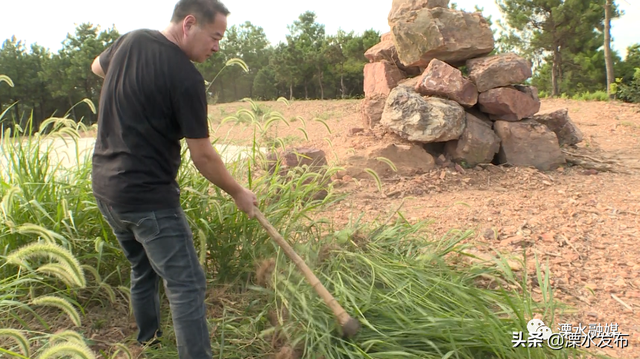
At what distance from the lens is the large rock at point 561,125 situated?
593cm

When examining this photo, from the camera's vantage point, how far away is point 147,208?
1.80 meters

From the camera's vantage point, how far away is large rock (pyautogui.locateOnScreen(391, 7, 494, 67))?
5547 mm

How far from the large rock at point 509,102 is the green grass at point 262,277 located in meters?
3.10

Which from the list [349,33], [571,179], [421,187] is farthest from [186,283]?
[349,33]

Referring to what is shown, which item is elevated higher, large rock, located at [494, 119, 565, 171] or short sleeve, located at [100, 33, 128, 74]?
short sleeve, located at [100, 33, 128, 74]

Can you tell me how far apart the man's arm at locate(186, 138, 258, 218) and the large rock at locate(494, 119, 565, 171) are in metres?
4.17

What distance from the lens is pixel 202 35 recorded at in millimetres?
1812

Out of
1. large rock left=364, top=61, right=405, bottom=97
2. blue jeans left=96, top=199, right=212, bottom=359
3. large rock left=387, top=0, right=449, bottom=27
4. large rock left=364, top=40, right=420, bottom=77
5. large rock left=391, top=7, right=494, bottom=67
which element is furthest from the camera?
large rock left=364, top=40, right=420, bottom=77

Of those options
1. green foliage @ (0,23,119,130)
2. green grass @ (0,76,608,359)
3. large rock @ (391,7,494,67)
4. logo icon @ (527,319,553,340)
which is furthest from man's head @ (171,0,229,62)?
green foliage @ (0,23,119,130)

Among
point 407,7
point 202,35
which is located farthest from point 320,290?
point 407,7

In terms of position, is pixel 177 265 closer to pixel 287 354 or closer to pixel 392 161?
pixel 287 354

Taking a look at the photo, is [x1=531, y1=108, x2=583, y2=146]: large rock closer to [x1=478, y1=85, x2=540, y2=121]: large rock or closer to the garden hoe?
[x1=478, y1=85, x2=540, y2=121]: large rock

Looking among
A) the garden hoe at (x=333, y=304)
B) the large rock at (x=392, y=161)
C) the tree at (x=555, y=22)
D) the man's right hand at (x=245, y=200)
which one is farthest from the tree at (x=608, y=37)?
the man's right hand at (x=245, y=200)

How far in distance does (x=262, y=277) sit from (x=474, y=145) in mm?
3572
